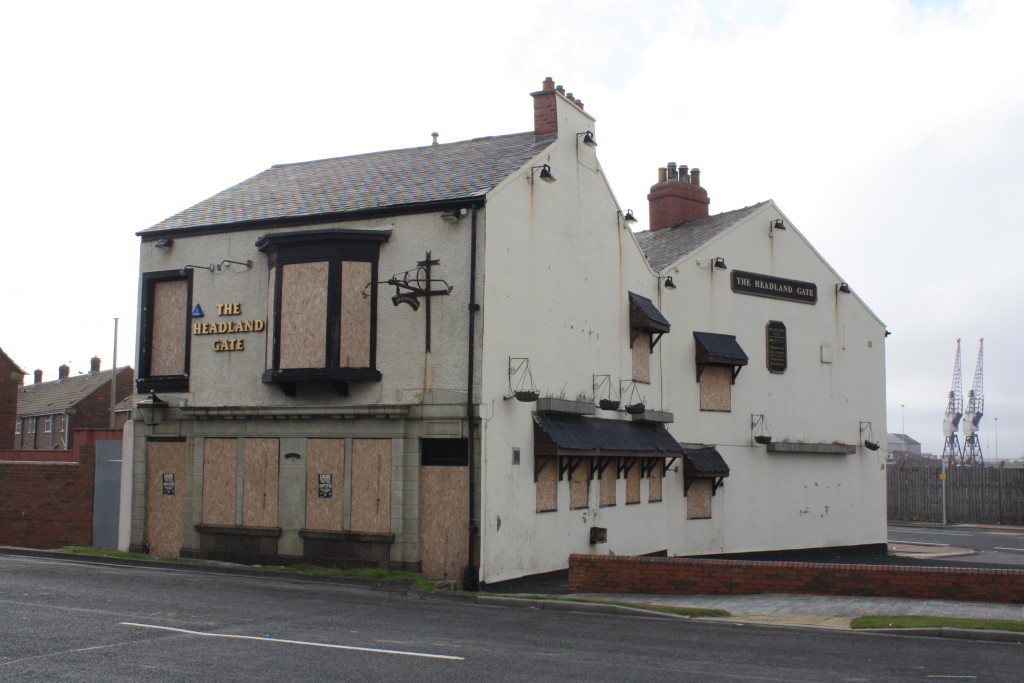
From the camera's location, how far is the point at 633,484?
25.0m

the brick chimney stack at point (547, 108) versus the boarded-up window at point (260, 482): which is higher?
the brick chimney stack at point (547, 108)

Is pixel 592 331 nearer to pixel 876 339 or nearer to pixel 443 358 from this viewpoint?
pixel 443 358

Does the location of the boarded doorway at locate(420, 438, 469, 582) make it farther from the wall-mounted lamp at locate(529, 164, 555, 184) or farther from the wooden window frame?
the wooden window frame

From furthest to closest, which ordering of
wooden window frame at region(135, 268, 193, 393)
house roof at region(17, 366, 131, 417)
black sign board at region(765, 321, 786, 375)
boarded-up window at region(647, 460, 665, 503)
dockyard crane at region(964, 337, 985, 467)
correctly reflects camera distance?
dockyard crane at region(964, 337, 985, 467), house roof at region(17, 366, 131, 417), black sign board at region(765, 321, 786, 375), boarded-up window at region(647, 460, 665, 503), wooden window frame at region(135, 268, 193, 393)

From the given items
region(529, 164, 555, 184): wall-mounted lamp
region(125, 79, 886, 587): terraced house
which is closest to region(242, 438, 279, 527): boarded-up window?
region(125, 79, 886, 587): terraced house

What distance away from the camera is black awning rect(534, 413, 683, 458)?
2034 cm

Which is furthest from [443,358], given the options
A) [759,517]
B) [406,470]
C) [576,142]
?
[759,517]

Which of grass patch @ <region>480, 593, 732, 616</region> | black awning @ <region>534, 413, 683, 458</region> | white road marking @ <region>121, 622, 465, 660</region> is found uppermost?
black awning @ <region>534, 413, 683, 458</region>

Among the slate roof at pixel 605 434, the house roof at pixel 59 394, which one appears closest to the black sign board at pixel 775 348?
the slate roof at pixel 605 434

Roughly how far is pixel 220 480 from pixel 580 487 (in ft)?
25.9

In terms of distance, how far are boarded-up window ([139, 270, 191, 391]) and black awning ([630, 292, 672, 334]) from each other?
35.3 feet

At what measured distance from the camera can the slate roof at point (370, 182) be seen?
20703mm

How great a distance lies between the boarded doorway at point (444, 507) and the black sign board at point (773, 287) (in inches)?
532

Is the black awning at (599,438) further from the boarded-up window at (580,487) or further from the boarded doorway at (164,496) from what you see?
the boarded doorway at (164,496)
